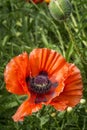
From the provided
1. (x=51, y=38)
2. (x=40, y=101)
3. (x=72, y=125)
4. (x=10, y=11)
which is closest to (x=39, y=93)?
(x=40, y=101)

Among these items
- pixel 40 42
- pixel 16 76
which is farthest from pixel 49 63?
pixel 40 42

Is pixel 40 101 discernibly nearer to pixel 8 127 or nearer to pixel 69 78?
pixel 69 78

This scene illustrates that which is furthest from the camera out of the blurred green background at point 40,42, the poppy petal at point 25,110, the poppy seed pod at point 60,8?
the blurred green background at point 40,42

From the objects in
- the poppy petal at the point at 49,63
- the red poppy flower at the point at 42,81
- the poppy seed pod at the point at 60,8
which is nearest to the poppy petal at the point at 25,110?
the red poppy flower at the point at 42,81

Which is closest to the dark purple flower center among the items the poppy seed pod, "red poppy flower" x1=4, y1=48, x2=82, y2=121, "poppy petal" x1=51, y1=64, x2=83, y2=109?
"red poppy flower" x1=4, y1=48, x2=82, y2=121

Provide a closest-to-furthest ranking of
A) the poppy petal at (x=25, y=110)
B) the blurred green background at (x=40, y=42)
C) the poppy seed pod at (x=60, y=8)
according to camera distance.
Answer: the poppy petal at (x=25, y=110)
the poppy seed pod at (x=60, y=8)
the blurred green background at (x=40, y=42)

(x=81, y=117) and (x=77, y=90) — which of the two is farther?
(x=81, y=117)

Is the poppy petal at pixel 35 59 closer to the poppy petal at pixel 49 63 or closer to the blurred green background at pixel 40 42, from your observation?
the poppy petal at pixel 49 63
